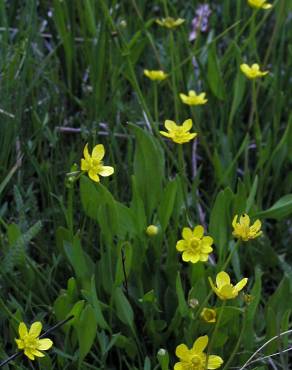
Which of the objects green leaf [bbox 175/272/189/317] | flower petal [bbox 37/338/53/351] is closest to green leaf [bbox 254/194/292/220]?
green leaf [bbox 175/272/189/317]

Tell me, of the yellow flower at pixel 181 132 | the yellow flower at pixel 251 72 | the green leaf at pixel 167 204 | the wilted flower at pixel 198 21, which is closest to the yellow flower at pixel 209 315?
the green leaf at pixel 167 204

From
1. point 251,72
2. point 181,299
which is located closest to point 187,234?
point 181,299

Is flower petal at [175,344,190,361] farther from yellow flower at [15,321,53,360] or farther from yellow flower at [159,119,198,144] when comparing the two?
yellow flower at [159,119,198,144]

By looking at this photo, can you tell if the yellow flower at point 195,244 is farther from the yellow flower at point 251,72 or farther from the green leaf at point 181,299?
the yellow flower at point 251,72

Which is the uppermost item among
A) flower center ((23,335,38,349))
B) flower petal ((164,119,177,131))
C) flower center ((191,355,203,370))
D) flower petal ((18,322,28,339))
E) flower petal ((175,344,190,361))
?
flower petal ((164,119,177,131))

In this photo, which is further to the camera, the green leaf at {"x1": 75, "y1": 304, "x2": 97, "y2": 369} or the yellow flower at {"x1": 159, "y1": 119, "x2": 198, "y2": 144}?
the yellow flower at {"x1": 159, "y1": 119, "x2": 198, "y2": 144}

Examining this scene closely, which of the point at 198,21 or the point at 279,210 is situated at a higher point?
the point at 198,21

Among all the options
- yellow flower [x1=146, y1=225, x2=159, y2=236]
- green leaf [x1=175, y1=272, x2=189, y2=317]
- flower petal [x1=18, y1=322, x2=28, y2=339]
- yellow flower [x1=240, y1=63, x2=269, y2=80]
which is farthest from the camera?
yellow flower [x1=240, y1=63, x2=269, y2=80]

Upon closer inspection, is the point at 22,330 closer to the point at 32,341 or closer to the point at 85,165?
the point at 32,341

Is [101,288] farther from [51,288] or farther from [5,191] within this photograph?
[5,191]

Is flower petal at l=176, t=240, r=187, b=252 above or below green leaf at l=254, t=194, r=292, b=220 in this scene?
above
